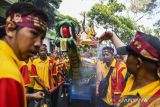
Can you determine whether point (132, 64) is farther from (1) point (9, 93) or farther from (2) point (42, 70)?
(2) point (42, 70)

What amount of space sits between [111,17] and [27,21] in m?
33.0

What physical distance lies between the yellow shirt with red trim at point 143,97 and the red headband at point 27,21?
1058 mm

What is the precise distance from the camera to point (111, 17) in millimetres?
35094

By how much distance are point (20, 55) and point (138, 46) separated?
1175 millimetres

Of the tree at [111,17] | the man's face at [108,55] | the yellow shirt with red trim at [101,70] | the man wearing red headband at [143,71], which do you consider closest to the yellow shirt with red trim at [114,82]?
the man's face at [108,55]

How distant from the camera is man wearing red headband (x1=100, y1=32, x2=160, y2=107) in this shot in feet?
10.1

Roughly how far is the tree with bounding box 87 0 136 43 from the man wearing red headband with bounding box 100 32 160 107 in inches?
1235

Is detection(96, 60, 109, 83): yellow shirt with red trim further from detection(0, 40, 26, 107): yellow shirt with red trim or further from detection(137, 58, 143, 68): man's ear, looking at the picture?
detection(0, 40, 26, 107): yellow shirt with red trim

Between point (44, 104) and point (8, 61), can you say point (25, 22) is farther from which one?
point (44, 104)

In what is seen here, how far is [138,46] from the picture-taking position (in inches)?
123

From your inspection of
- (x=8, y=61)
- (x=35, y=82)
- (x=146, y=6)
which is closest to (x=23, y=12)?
(x=8, y=61)

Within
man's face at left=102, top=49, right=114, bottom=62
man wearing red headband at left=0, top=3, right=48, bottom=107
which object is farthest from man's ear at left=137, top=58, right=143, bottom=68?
man's face at left=102, top=49, right=114, bottom=62

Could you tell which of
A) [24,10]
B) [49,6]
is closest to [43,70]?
[24,10]

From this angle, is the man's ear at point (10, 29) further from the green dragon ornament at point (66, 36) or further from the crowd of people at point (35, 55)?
the green dragon ornament at point (66, 36)
